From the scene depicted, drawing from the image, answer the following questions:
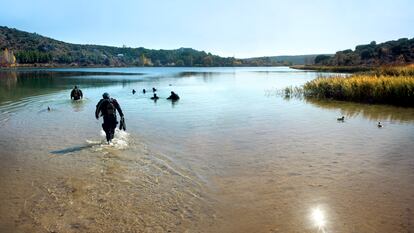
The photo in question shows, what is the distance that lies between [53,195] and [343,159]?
8.91 metres

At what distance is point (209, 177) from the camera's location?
32.8 ft

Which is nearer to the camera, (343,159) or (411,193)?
(411,193)

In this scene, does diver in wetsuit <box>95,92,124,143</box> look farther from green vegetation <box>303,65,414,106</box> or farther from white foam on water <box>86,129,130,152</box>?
green vegetation <box>303,65,414,106</box>

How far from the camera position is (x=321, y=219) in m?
7.35

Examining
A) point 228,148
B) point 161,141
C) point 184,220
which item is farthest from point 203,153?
point 184,220

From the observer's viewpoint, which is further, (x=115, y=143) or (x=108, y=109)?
(x=115, y=143)

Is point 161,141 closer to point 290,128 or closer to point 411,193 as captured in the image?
point 290,128

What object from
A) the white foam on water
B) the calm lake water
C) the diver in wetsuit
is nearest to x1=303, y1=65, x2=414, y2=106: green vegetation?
the calm lake water

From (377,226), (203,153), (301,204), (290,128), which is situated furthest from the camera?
(290,128)

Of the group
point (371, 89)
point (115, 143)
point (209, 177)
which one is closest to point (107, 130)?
point (115, 143)

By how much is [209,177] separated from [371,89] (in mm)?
21947

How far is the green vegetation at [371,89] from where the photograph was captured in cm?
2489

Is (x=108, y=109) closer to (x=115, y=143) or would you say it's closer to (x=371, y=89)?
(x=115, y=143)

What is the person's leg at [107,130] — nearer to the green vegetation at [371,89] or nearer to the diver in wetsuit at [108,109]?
the diver in wetsuit at [108,109]
